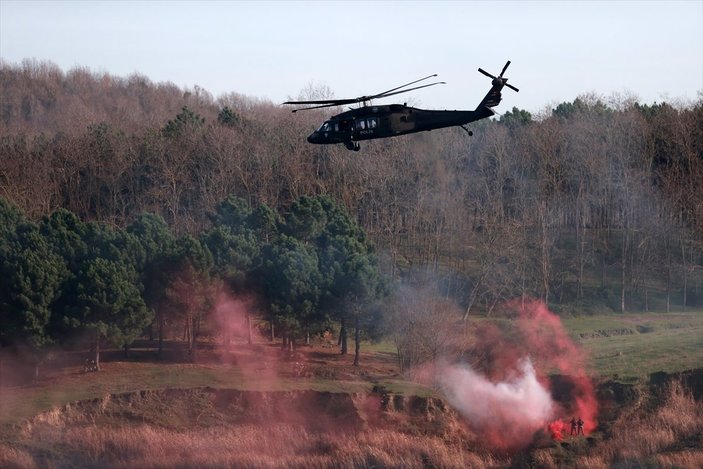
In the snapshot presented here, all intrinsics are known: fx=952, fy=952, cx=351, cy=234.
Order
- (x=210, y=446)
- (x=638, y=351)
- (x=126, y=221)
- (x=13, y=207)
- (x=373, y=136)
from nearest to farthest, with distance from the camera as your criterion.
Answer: (x=373, y=136)
(x=210, y=446)
(x=638, y=351)
(x=13, y=207)
(x=126, y=221)

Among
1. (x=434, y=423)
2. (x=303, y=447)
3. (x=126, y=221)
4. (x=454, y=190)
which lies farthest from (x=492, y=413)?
(x=126, y=221)

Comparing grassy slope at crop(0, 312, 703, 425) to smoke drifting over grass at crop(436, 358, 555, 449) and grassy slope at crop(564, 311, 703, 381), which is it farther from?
smoke drifting over grass at crop(436, 358, 555, 449)

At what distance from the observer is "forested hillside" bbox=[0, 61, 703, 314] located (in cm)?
7131

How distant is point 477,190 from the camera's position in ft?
243

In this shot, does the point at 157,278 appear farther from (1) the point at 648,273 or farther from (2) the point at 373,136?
(1) the point at 648,273

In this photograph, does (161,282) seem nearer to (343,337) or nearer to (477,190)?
(343,337)

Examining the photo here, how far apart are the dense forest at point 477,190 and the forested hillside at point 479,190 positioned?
15 cm

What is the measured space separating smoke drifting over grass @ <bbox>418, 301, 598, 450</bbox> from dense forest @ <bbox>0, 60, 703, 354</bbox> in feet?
46.9

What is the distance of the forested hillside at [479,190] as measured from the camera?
71312 millimetres

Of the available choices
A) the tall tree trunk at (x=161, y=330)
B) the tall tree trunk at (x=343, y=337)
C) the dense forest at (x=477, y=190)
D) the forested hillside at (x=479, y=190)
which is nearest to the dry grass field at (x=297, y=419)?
the tall tree trunk at (x=161, y=330)

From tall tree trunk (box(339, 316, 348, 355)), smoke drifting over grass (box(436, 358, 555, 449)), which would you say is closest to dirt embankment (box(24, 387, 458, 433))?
smoke drifting over grass (box(436, 358, 555, 449))

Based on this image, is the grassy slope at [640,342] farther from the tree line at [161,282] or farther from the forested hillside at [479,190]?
the tree line at [161,282]

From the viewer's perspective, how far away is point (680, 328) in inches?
2370

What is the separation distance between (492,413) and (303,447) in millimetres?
8813
